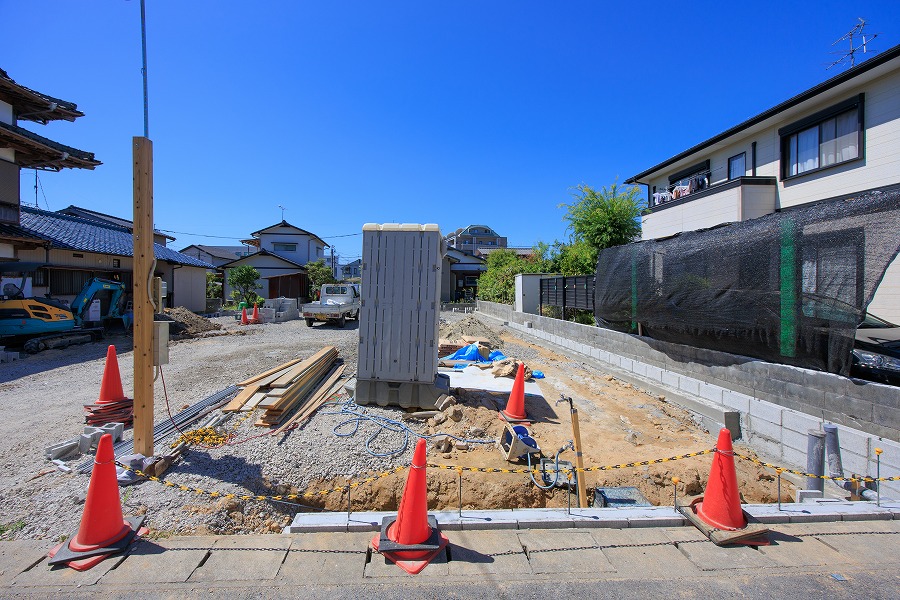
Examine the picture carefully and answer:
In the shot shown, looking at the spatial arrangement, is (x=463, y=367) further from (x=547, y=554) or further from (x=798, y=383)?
(x=547, y=554)

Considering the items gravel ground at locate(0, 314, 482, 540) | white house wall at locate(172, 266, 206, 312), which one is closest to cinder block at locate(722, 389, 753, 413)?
gravel ground at locate(0, 314, 482, 540)

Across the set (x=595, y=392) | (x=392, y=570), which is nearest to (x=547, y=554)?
(x=392, y=570)

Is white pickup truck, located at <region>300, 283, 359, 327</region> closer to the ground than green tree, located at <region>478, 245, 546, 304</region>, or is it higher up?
closer to the ground

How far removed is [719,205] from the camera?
37.7 feet

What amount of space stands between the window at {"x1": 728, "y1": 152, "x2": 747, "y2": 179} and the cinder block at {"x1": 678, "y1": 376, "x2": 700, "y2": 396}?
27.5 ft

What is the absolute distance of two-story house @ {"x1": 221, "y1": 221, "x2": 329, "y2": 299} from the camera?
1251 inches

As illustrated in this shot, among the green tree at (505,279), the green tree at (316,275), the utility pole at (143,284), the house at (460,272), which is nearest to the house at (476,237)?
the house at (460,272)

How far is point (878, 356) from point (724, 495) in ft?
9.81

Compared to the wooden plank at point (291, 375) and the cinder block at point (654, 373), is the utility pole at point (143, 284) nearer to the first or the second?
the wooden plank at point (291, 375)

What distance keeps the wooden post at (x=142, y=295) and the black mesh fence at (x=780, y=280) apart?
695cm

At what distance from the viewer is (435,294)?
230 inches

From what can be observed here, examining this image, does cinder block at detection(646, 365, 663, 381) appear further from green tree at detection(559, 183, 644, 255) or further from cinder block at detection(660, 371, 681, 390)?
green tree at detection(559, 183, 644, 255)

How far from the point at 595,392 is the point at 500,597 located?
5801mm

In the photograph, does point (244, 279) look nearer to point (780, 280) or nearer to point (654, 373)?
point (654, 373)
